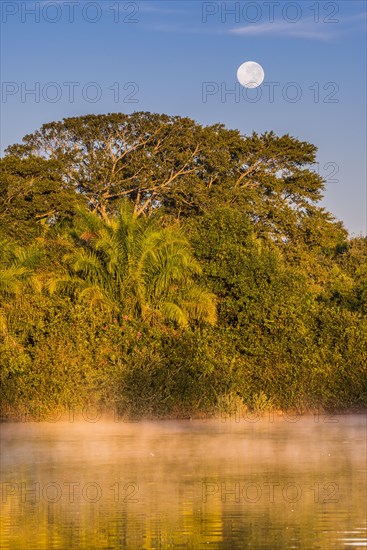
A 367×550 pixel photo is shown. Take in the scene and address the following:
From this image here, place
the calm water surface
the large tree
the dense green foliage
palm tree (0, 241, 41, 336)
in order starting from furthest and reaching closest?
1. the large tree
2. palm tree (0, 241, 41, 336)
3. the dense green foliage
4. the calm water surface

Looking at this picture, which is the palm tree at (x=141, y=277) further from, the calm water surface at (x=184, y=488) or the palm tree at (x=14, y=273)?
the calm water surface at (x=184, y=488)

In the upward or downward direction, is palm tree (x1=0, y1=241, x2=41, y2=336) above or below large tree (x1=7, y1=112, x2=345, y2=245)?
below

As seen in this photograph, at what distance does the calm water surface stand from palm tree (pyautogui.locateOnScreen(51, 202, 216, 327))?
3.86m

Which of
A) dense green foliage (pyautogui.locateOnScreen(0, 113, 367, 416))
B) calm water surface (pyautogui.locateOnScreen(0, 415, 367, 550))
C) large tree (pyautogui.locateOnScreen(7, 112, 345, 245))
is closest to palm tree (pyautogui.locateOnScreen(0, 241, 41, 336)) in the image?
dense green foliage (pyautogui.locateOnScreen(0, 113, 367, 416))

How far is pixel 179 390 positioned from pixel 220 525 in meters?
15.6

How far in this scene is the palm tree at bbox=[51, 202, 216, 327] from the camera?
27.3m

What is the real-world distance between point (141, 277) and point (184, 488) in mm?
13521

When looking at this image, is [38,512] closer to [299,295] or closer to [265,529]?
[265,529]

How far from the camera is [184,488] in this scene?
47.1 ft

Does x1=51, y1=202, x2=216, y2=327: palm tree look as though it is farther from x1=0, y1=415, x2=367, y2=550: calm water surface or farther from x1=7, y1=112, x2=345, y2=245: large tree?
x1=7, y1=112, x2=345, y2=245: large tree

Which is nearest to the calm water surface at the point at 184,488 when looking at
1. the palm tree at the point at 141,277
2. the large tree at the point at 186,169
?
the palm tree at the point at 141,277

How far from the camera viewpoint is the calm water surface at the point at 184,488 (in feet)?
34.8

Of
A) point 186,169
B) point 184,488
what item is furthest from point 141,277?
point 186,169

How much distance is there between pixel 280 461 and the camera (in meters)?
17.6
